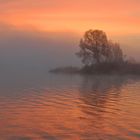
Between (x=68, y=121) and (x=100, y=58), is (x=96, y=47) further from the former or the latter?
(x=68, y=121)

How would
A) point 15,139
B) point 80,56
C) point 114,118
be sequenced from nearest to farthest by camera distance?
point 15,139
point 114,118
point 80,56

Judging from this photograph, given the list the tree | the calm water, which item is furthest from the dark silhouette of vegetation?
the calm water

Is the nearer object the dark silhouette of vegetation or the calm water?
the calm water

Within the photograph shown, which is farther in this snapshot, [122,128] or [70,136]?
[122,128]

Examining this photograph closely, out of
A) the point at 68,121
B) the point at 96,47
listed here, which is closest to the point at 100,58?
the point at 96,47

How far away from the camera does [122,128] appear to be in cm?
2083

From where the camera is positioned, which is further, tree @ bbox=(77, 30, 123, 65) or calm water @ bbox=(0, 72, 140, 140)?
tree @ bbox=(77, 30, 123, 65)

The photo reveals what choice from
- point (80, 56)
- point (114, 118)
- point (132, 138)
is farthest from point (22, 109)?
point (80, 56)

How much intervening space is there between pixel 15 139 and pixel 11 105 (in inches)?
461

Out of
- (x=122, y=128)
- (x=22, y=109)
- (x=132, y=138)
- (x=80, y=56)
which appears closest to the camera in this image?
(x=132, y=138)

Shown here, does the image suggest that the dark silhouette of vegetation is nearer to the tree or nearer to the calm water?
the tree

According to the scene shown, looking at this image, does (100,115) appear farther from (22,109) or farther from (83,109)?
(22,109)

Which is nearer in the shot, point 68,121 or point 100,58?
point 68,121

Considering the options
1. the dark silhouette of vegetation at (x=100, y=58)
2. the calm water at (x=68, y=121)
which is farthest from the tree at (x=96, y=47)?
the calm water at (x=68, y=121)
